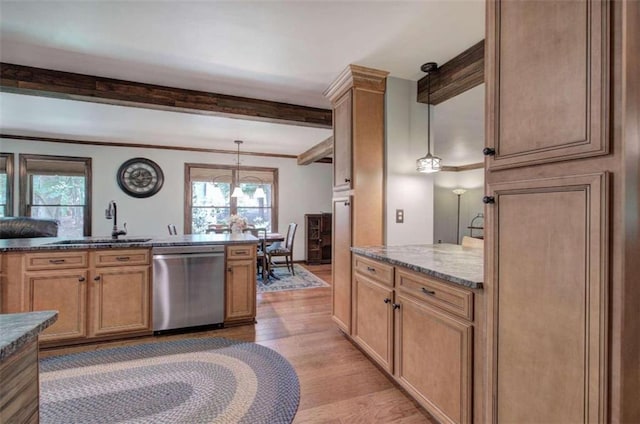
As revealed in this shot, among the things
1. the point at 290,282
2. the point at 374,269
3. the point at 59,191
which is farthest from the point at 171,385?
the point at 59,191

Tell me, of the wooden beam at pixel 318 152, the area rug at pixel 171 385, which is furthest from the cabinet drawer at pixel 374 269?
the wooden beam at pixel 318 152

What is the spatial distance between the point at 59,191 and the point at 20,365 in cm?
623

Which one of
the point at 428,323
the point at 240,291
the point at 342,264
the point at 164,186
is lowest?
the point at 240,291

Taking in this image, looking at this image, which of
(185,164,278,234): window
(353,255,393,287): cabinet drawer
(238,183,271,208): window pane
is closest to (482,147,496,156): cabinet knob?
(353,255,393,287): cabinet drawer

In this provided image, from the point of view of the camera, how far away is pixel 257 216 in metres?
6.87

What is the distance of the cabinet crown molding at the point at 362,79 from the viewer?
8.63 feet

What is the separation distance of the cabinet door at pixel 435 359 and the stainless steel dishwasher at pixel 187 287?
6.44 feet

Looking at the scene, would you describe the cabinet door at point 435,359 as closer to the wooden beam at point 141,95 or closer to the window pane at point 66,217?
the wooden beam at point 141,95

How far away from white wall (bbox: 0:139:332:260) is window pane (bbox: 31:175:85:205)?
246 mm

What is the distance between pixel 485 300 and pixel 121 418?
209 centimetres

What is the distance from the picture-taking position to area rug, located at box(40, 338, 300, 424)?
5.75ft

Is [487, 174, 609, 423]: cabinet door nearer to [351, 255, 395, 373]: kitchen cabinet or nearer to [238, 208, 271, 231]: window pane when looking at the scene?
[351, 255, 395, 373]: kitchen cabinet

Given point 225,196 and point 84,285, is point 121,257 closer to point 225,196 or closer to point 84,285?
point 84,285

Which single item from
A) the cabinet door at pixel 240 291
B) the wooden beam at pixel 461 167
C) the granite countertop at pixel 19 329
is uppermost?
the wooden beam at pixel 461 167
